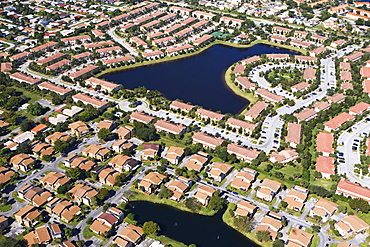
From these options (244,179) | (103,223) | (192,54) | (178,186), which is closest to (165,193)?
(178,186)

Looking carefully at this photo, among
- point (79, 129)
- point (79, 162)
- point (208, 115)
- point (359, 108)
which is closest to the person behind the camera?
point (79, 162)

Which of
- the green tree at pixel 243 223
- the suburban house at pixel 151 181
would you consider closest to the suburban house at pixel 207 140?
the suburban house at pixel 151 181

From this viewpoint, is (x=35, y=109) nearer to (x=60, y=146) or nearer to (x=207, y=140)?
(x=60, y=146)

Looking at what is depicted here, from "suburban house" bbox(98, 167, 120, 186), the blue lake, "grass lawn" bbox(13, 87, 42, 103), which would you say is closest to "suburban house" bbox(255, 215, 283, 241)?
"suburban house" bbox(98, 167, 120, 186)

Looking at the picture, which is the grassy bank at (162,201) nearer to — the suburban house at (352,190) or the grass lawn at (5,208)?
the grass lawn at (5,208)

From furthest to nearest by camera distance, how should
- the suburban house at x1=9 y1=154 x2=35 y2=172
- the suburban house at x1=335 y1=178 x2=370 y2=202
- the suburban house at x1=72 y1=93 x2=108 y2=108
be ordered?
the suburban house at x1=72 y1=93 x2=108 y2=108, the suburban house at x1=9 y1=154 x2=35 y2=172, the suburban house at x1=335 y1=178 x2=370 y2=202

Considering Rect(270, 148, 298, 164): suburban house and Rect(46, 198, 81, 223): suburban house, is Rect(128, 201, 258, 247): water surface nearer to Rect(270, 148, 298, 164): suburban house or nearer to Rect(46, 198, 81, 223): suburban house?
Rect(46, 198, 81, 223): suburban house

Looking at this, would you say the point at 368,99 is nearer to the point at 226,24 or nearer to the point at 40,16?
the point at 226,24
